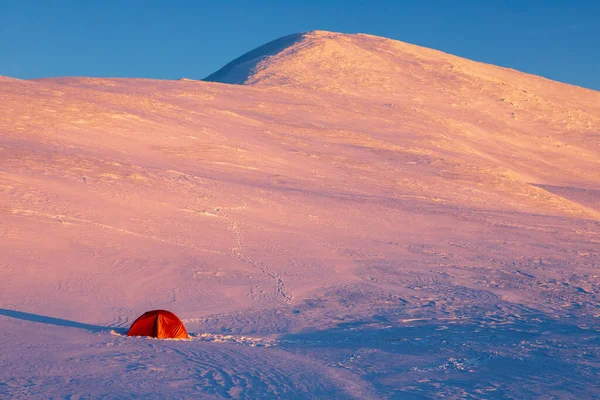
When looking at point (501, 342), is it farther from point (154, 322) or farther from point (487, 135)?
point (487, 135)

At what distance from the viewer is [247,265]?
13875 millimetres

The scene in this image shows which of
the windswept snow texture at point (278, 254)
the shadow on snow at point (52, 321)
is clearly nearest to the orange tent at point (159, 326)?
the windswept snow texture at point (278, 254)

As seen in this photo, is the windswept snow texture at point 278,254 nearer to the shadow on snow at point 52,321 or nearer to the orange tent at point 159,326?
the shadow on snow at point 52,321

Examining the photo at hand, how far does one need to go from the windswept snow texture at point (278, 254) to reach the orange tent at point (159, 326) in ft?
0.81

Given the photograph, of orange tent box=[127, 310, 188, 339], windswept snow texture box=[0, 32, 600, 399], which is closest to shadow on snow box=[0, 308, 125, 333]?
windswept snow texture box=[0, 32, 600, 399]

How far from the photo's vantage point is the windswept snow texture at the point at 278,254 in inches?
305

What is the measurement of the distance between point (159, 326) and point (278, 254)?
20.2 ft

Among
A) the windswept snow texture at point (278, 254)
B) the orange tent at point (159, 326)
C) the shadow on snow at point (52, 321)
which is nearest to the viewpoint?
the windswept snow texture at point (278, 254)

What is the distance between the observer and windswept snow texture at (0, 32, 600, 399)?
773cm

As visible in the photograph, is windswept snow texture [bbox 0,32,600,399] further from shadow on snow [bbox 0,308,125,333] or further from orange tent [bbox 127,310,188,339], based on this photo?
orange tent [bbox 127,310,188,339]

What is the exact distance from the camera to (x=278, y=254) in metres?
15.0

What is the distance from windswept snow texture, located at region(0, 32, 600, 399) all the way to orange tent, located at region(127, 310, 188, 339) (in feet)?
0.81

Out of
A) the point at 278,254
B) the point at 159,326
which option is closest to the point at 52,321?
the point at 159,326

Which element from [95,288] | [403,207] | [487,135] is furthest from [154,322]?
[487,135]
